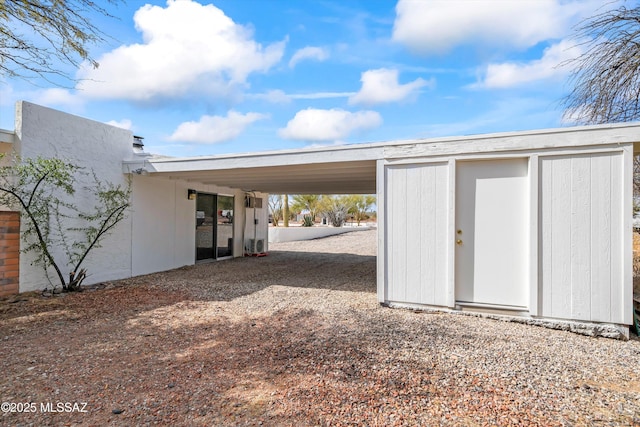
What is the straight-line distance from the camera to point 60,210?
20.0 ft

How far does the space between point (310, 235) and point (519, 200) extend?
51.1 feet

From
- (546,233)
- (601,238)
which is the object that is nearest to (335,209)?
(546,233)

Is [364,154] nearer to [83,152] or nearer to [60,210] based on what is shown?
[83,152]

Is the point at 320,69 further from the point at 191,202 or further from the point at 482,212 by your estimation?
the point at 482,212

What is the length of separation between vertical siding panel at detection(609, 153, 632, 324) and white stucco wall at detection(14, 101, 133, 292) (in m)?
8.25

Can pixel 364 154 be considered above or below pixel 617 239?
above

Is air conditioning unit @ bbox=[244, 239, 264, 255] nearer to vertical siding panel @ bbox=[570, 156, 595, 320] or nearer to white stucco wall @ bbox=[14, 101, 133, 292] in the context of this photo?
white stucco wall @ bbox=[14, 101, 133, 292]

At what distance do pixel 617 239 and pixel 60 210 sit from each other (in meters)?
8.38

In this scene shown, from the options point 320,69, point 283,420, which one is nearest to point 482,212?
point 283,420

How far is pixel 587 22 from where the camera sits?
16.6ft

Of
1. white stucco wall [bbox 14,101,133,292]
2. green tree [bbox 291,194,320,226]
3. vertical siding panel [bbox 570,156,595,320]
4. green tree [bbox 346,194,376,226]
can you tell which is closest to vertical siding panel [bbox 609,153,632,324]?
vertical siding panel [bbox 570,156,595,320]

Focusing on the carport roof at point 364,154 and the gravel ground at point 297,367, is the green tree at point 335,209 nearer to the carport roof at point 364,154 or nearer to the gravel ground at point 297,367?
the carport roof at point 364,154

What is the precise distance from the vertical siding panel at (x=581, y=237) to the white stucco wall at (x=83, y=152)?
788 cm

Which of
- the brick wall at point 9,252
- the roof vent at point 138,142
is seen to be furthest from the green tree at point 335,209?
the brick wall at point 9,252
